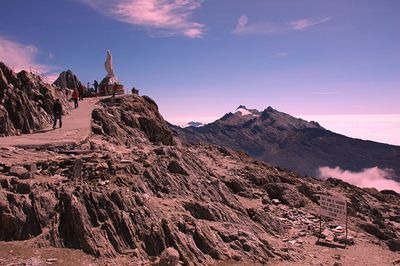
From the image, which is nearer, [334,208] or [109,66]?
[334,208]

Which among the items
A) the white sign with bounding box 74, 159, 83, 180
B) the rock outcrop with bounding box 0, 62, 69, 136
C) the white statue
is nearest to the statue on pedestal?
the white statue

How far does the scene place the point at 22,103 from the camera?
28.8 meters

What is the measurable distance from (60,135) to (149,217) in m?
12.7

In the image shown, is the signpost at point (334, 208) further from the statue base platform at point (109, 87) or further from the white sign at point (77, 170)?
the statue base platform at point (109, 87)

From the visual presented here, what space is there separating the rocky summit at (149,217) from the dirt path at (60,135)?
2.47 feet

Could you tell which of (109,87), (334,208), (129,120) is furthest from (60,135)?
(109,87)

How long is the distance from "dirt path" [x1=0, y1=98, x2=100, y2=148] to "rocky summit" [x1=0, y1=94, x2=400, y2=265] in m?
0.75

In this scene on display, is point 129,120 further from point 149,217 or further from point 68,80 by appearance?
point 68,80

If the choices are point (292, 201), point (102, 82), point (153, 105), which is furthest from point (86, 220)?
point (102, 82)

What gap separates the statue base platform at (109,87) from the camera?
1954 inches

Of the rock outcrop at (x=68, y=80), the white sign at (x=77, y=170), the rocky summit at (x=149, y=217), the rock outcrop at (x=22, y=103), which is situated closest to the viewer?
the rocky summit at (x=149, y=217)

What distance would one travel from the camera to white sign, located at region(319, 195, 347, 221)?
23688 millimetres

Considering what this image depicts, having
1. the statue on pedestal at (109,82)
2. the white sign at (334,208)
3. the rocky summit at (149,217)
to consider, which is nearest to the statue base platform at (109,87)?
the statue on pedestal at (109,82)

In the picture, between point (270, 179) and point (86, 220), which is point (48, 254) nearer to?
point (86, 220)
